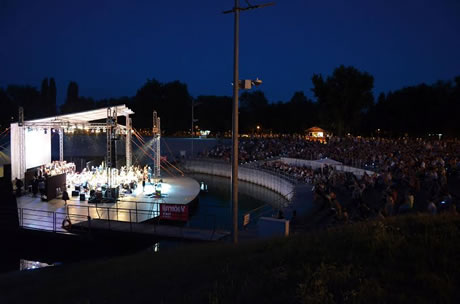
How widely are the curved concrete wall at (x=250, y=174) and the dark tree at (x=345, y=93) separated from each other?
20.0 metres

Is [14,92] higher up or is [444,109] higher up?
[14,92]

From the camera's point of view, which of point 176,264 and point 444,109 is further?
point 444,109

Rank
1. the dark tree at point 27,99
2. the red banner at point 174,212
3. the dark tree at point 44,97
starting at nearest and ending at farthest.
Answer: the red banner at point 174,212
the dark tree at point 44,97
the dark tree at point 27,99

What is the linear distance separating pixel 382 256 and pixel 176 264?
168 inches

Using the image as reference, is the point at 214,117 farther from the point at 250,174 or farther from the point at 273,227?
the point at 273,227

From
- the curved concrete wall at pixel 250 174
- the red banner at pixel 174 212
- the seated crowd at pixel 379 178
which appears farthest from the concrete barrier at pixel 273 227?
the curved concrete wall at pixel 250 174

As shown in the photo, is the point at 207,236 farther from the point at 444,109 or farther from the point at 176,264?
the point at 444,109

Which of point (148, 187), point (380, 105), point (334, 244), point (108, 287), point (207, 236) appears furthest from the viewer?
point (380, 105)

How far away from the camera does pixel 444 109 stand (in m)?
50.4

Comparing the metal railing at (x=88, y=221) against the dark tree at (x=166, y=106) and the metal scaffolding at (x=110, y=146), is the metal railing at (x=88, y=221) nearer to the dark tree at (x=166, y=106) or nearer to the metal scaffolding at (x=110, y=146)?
the metal scaffolding at (x=110, y=146)

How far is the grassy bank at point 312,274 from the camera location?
4625 millimetres

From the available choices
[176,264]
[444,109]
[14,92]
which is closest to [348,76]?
[444,109]

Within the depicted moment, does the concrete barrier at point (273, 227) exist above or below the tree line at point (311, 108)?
below

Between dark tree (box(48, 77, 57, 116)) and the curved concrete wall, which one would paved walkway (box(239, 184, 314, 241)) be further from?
dark tree (box(48, 77, 57, 116))
